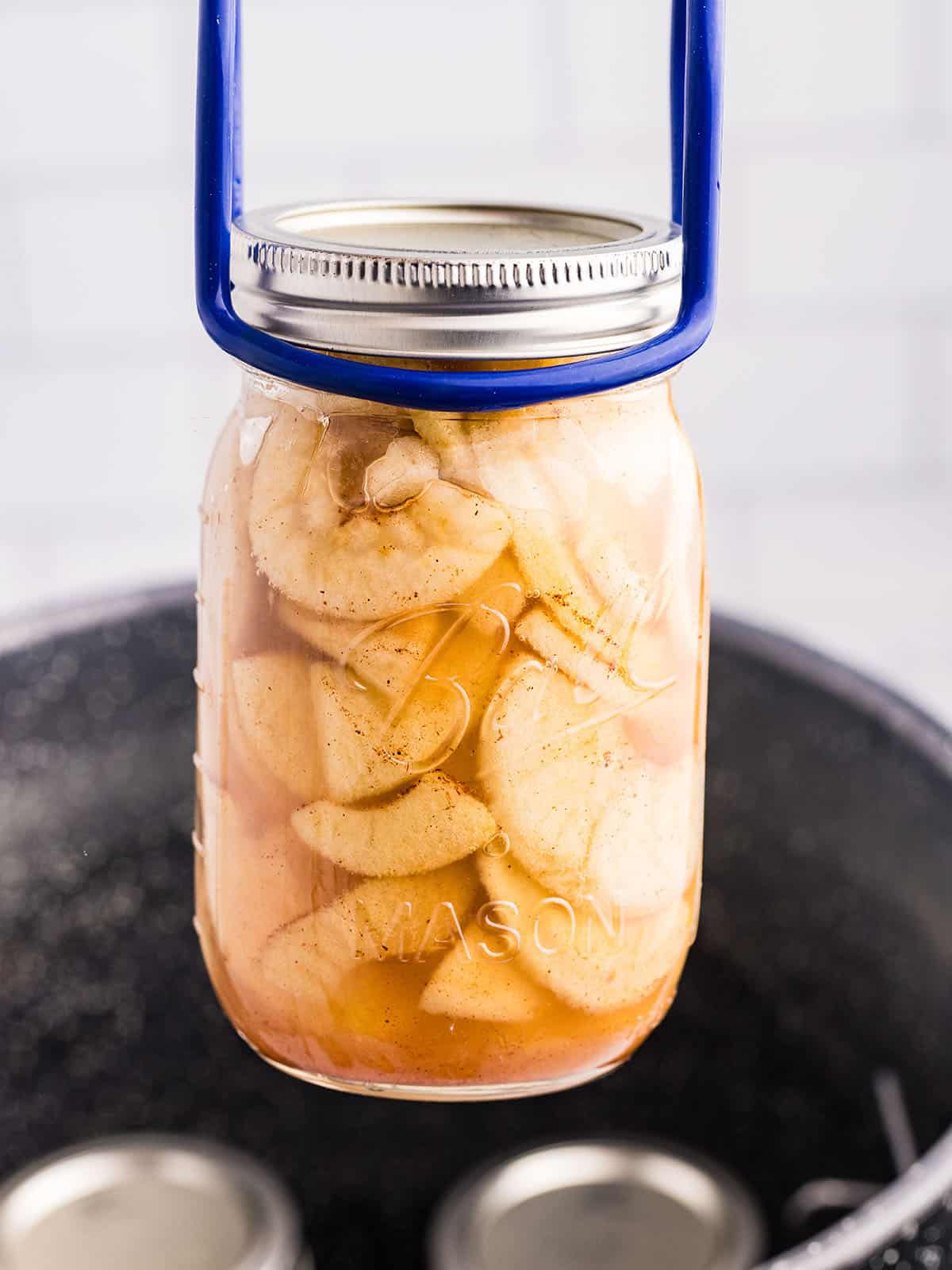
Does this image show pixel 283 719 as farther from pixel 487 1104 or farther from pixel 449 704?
pixel 487 1104

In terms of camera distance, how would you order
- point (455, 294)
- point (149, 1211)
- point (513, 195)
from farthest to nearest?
point (513, 195) → point (149, 1211) → point (455, 294)

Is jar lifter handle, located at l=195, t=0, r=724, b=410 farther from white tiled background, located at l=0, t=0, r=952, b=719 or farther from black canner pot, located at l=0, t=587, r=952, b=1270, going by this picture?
white tiled background, located at l=0, t=0, r=952, b=719

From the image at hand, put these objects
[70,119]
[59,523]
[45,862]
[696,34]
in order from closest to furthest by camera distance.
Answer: [696,34], [45,862], [70,119], [59,523]

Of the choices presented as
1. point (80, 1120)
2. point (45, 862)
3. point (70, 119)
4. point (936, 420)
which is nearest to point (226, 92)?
point (45, 862)

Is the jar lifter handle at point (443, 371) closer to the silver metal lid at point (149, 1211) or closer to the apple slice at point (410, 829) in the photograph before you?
the apple slice at point (410, 829)

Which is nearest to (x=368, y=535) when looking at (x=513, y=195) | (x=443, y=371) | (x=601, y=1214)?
(x=443, y=371)

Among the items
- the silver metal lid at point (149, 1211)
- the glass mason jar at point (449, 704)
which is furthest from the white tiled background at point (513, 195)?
the glass mason jar at point (449, 704)

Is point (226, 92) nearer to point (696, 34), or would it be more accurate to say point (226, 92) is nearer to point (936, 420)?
point (696, 34)

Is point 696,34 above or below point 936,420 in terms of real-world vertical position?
above
